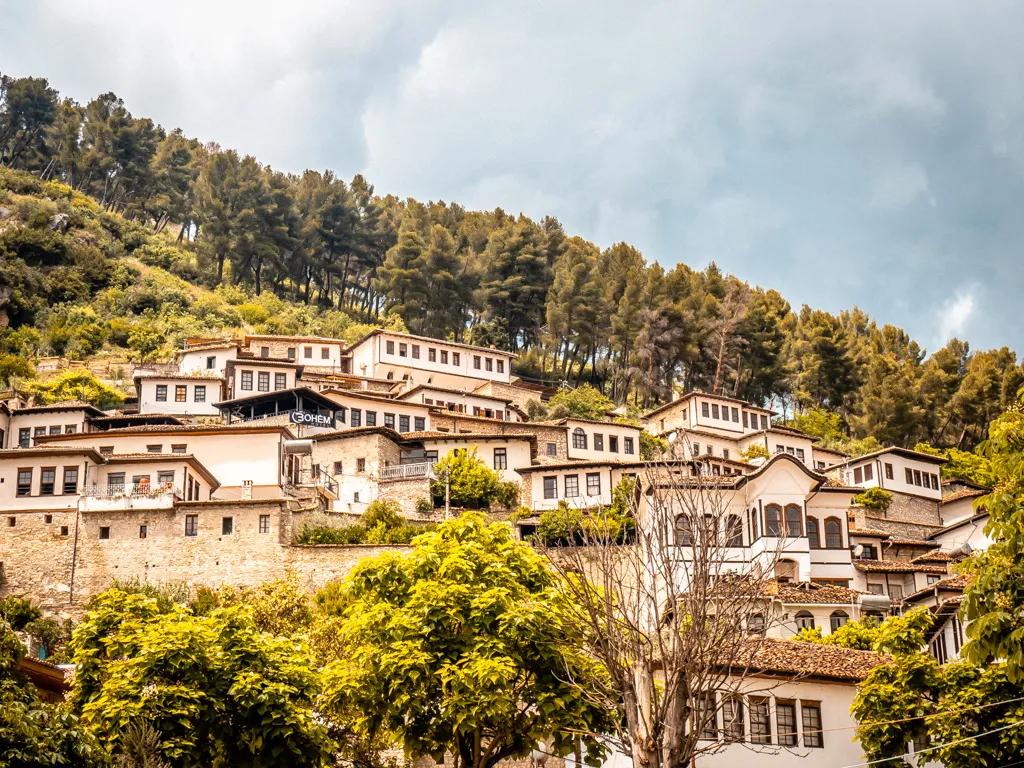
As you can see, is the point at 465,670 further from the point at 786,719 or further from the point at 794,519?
the point at 794,519

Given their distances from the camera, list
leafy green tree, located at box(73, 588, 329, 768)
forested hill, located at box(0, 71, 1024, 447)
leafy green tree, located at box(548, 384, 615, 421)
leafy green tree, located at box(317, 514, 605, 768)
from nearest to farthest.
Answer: leafy green tree, located at box(73, 588, 329, 768) → leafy green tree, located at box(317, 514, 605, 768) → leafy green tree, located at box(548, 384, 615, 421) → forested hill, located at box(0, 71, 1024, 447)

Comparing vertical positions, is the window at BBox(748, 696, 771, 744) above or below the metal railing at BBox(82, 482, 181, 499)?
below

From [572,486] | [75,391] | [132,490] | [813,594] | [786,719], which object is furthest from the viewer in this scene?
[75,391]

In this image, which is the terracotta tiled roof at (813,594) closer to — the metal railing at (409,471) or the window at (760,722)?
the window at (760,722)

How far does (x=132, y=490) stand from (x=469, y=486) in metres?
15.4

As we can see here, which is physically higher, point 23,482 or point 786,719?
point 23,482

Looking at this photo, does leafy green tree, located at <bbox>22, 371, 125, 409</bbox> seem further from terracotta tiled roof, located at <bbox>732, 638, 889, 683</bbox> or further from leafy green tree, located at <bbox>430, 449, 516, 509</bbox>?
terracotta tiled roof, located at <bbox>732, 638, 889, 683</bbox>

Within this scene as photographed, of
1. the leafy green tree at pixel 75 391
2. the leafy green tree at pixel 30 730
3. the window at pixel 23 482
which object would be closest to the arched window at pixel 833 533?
the window at pixel 23 482

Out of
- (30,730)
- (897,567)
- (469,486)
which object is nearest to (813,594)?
(897,567)

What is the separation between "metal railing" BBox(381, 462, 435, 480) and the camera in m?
60.2

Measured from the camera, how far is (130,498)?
53469 millimetres

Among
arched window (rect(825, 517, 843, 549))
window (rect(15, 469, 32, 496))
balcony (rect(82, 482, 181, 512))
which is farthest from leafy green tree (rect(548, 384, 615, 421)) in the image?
window (rect(15, 469, 32, 496))

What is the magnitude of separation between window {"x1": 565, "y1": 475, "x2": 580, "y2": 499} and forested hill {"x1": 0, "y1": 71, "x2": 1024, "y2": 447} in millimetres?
33680

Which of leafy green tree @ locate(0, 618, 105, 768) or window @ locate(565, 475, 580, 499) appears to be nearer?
leafy green tree @ locate(0, 618, 105, 768)
